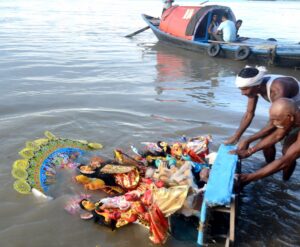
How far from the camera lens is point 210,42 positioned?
1264cm

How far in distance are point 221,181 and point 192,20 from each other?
34.9ft

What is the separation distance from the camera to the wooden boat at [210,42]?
36.2 ft

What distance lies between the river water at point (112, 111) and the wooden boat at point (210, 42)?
1.19 feet

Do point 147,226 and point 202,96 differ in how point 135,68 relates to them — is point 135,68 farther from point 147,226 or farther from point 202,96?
point 147,226

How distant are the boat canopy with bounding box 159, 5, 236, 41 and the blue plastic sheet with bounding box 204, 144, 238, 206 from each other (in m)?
9.82

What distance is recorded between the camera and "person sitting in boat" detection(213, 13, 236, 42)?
11.7 metres

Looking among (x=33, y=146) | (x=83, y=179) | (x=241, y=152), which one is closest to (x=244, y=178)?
(x=241, y=152)

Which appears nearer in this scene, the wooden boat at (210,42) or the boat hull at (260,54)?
the boat hull at (260,54)

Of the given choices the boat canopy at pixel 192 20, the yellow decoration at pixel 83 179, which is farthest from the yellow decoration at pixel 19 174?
the boat canopy at pixel 192 20

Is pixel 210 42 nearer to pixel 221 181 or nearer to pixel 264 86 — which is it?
pixel 264 86

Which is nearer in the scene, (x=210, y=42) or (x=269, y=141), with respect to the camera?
→ (x=269, y=141)

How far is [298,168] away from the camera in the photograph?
477cm

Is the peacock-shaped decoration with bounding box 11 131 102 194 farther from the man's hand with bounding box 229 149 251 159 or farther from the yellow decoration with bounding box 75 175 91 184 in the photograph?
the man's hand with bounding box 229 149 251 159

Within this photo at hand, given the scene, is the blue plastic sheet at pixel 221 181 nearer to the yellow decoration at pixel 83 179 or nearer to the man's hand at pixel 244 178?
the man's hand at pixel 244 178
